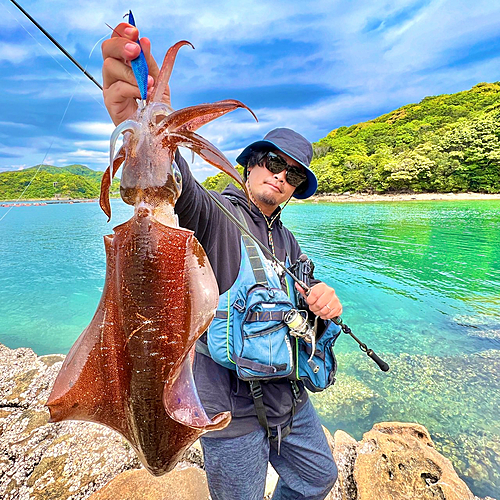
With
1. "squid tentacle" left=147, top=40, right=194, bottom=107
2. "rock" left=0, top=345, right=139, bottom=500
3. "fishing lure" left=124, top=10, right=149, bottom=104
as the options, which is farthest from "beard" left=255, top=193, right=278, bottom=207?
"rock" left=0, top=345, right=139, bottom=500

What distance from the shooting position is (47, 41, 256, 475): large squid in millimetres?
872

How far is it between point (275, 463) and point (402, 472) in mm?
1551

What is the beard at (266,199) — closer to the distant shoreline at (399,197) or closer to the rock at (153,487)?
the rock at (153,487)

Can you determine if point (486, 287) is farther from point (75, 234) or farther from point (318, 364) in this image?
point (75, 234)

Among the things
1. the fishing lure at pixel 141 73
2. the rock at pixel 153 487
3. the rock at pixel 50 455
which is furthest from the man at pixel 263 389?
the rock at pixel 50 455

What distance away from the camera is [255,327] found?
2.00 metres

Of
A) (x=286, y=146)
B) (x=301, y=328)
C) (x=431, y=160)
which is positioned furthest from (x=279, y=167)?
(x=431, y=160)

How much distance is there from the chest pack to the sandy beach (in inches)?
2065

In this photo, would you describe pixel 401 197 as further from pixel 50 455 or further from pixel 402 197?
pixel 50 455

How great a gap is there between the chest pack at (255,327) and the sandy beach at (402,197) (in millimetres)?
52459

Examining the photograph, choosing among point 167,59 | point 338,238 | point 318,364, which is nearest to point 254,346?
point 318,364

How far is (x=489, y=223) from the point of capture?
77.5ft

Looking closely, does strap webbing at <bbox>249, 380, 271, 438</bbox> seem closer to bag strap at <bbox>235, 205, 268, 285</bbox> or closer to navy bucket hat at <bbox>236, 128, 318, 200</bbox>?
bag strap at <bbox>235, 205, 268, 285</bbox>

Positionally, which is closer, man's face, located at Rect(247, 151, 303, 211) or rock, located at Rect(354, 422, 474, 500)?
man's face, located at Rect(247, 151, 303, 211)
